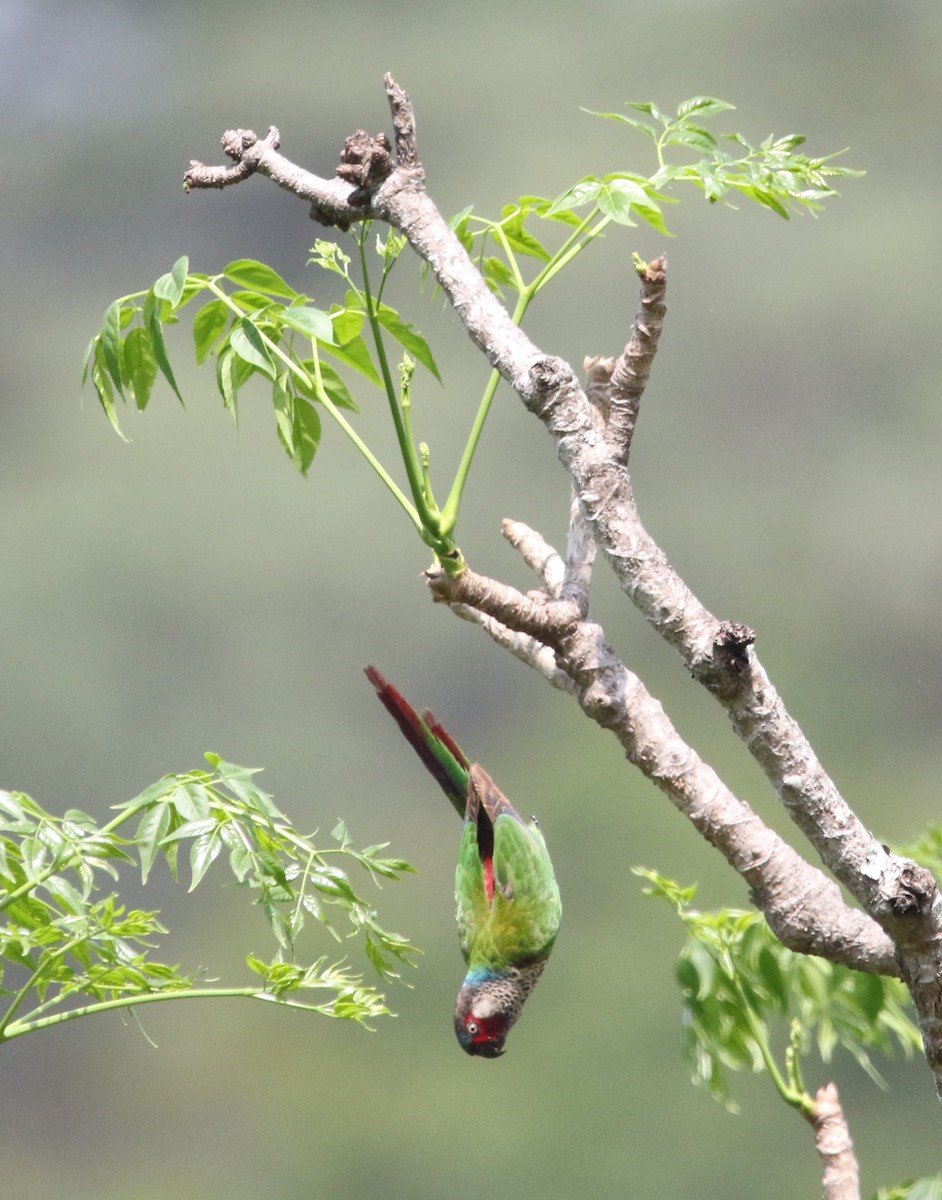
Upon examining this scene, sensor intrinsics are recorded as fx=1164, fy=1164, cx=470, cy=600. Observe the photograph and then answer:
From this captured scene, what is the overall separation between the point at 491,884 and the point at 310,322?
0.60 meters

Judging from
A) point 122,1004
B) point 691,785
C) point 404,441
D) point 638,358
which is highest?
point 638,358

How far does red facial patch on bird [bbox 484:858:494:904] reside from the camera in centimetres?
109

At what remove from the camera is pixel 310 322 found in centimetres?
68

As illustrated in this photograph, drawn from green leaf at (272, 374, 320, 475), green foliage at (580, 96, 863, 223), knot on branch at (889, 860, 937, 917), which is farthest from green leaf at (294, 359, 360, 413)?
knot on branch at (889, 860, 937, 917)

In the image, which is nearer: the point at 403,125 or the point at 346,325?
the point at 403,125

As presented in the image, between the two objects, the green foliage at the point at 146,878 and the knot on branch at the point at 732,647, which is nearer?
the knot on branch at the point at 732,647

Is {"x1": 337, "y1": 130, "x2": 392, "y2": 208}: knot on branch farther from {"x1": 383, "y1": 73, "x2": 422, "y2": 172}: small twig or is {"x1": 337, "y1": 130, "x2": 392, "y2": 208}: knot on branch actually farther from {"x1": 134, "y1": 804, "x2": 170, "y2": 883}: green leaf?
{"x1": 134, "y1": 804, "x2": 170, "y2": 883}: green leaf

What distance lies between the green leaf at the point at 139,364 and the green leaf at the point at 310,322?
0.20 metres

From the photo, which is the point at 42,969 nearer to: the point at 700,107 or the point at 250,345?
the point at 250,345

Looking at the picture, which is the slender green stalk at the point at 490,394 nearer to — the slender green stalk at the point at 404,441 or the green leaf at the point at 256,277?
the slender green stalk at the point at 404,441

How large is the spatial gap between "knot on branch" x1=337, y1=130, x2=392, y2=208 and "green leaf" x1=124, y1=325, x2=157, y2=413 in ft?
0.62

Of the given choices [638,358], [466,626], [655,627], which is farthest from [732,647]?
[466,626]

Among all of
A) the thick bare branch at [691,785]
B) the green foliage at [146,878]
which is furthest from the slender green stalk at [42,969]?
the thick bare branch at [691,785]

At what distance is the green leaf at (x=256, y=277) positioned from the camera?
81 cm
